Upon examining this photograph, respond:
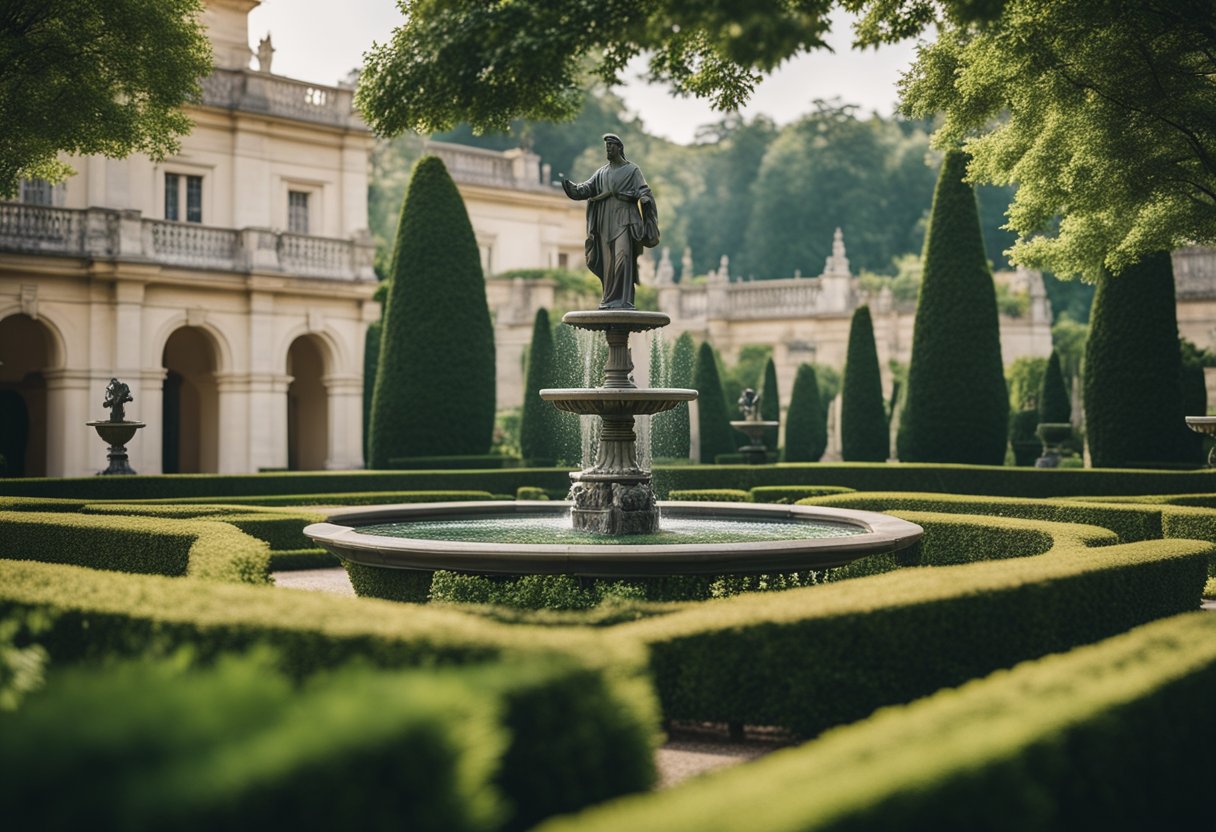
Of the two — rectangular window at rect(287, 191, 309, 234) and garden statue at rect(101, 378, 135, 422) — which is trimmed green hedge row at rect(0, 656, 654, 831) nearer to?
garden statue at rect(101, 378, 135, 422)

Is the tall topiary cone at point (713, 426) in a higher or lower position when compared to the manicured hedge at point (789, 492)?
higher

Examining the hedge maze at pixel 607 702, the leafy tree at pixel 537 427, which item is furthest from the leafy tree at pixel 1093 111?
the leafy tree at pixel 537 427

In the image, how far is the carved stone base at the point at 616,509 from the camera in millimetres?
12195

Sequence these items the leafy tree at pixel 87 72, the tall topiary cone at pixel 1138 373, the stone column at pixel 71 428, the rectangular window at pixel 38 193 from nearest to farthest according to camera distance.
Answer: the leafy tree at pixel 87 72 → the tall topiary cone at pixel 1138 373 → the stone column at pixel 71 428 → the rectangular window at pixel 38 193

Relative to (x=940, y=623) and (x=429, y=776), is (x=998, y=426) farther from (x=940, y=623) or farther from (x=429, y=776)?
(x=429, y=776)

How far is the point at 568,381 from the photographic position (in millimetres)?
32250

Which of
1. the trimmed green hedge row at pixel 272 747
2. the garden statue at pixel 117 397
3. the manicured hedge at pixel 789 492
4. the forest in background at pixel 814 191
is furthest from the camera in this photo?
the forest in background at pixel 814 191

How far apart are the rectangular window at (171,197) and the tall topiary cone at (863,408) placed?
18179 millimetres

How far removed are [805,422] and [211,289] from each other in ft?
57.7

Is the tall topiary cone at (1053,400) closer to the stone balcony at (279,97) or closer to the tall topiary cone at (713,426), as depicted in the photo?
the tall topiary cone at (713,426)

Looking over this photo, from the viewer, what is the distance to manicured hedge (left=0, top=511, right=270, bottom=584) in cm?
897

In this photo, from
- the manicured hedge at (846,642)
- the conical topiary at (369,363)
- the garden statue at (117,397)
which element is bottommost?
the manicured hedge at (846,642)

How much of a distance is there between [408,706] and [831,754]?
1371mm

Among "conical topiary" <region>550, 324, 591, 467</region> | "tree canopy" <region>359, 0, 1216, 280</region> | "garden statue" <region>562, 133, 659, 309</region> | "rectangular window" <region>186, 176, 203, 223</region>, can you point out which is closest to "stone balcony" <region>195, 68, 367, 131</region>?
"rectangular window" <region>186, 176, 203, 223</region>
